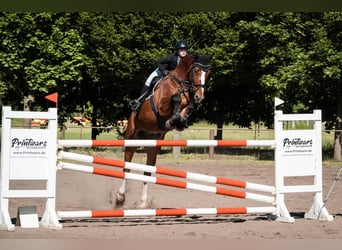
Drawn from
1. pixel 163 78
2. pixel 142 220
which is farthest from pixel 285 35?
pixel 142 220

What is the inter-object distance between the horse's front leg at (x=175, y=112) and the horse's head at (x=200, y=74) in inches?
14.4

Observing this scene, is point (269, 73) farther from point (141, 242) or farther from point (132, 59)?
point (141, 242)

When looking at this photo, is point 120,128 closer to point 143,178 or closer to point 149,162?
point 149,162

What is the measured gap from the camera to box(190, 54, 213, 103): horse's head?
6172mm

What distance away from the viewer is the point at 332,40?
15.5 metres

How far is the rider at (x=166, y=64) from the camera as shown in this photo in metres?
6.77

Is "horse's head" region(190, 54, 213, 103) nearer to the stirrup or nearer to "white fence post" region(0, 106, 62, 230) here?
the stirrup

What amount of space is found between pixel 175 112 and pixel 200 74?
56cm

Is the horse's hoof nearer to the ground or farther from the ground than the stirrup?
nearer to the ground

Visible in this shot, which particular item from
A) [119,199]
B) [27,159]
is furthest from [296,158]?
[27,159]

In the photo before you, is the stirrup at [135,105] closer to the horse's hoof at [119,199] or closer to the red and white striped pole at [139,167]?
the horse's hoof at [119,199]

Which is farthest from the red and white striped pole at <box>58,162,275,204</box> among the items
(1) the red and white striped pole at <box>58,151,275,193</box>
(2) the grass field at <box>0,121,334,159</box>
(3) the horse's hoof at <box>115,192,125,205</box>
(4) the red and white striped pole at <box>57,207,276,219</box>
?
(2) the grass field at <box>0,121,334,159</box>

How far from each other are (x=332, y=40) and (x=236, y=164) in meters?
4.34

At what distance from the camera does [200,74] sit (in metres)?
6.21
